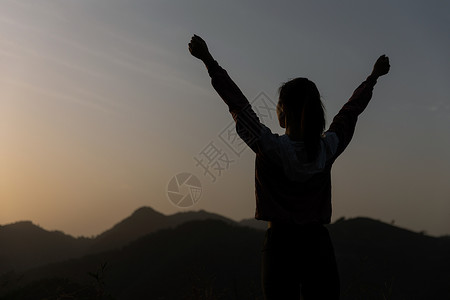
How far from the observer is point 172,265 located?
32.6 meters

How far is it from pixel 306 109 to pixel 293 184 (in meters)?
0.48

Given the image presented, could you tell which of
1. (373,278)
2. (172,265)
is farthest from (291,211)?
(172,265)

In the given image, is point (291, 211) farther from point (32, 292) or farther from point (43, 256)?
point (43, 256)

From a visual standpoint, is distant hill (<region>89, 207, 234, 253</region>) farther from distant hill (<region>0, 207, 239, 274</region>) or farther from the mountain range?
the mountain range

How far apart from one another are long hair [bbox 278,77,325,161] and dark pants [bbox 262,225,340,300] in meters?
0.50

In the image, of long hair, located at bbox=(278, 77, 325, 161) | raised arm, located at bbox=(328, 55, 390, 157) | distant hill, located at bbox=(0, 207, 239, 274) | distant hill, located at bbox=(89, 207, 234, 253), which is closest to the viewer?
long hair, located at bbox=(278, 77, 325, 161)

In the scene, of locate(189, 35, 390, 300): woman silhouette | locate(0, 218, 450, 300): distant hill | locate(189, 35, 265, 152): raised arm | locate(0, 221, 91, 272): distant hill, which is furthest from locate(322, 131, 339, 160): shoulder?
locate(0, 221, 91, 272): distant hill

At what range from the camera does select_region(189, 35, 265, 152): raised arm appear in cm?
280

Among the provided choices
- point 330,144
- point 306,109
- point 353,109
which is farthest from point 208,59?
point 353,109

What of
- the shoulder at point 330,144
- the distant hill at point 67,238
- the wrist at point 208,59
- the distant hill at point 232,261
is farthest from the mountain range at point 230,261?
the distant hill at point 67,238

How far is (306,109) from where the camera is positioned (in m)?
2.83

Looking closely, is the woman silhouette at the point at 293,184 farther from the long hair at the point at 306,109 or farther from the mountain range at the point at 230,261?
the mountain range at the point at 230,261

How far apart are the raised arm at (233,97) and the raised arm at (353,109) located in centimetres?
64

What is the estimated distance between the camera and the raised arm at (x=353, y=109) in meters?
3.16
